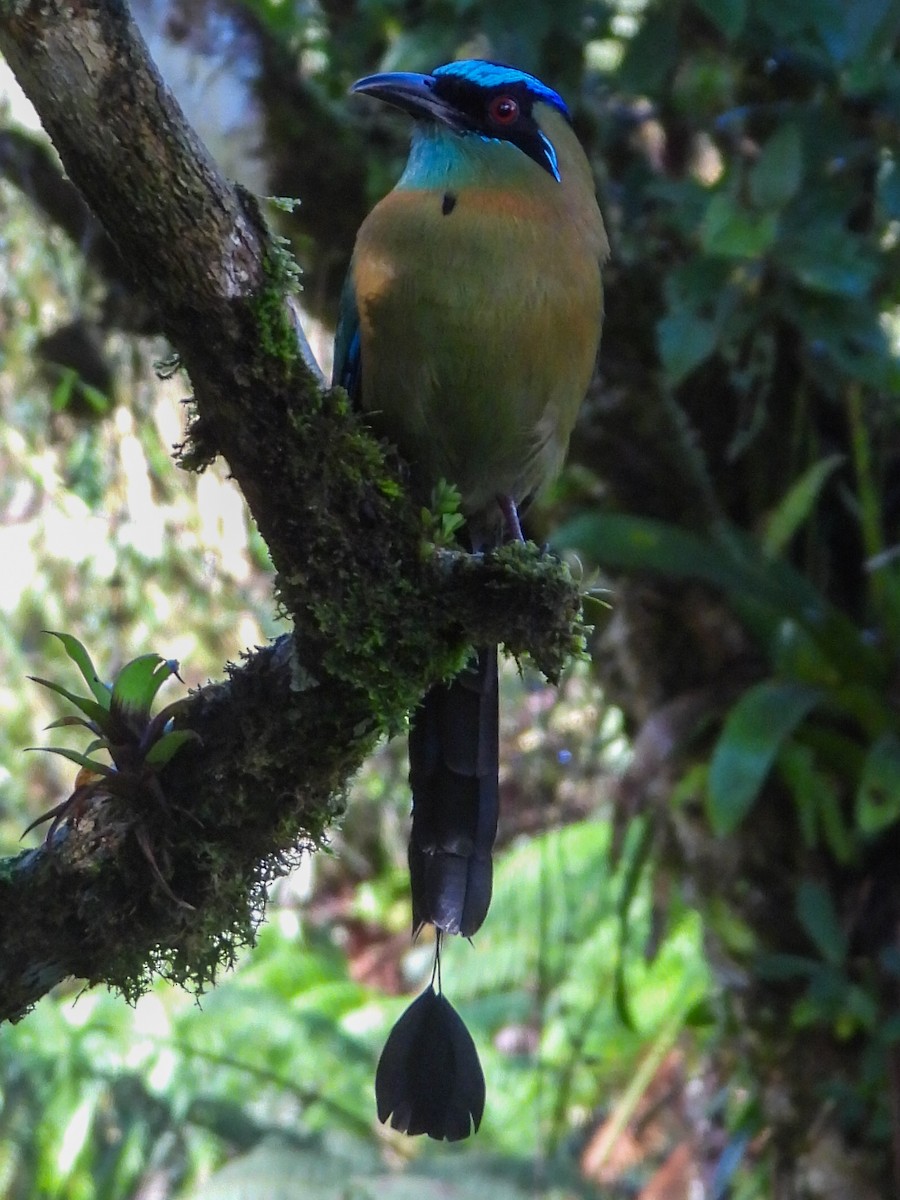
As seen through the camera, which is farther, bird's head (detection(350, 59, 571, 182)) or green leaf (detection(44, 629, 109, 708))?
bird's head (detection(350, 59, 571, 182))

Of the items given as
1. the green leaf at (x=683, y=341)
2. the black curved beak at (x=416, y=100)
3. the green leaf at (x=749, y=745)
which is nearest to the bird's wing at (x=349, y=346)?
the black curved beak at (x=416, y=100)

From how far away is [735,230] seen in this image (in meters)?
2.63

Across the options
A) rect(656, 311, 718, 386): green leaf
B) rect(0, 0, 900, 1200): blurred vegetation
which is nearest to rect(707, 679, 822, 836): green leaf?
rect(0, 0, 900, 1200): blurred vegetation

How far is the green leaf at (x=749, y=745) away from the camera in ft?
9.20

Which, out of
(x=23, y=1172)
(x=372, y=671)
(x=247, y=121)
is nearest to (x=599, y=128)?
(x=247, y=121)

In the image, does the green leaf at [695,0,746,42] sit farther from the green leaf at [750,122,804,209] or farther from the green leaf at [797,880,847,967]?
the green leaf at [797,880,847,967]

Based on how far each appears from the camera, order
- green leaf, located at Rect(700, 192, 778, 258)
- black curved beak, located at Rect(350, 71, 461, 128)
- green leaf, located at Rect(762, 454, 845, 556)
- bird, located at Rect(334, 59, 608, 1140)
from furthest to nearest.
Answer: green leaf, located at Rect(762, 454, 845, 556)
green leaf, located at Rect(700, 192, 778, 258)
black curved beak, located at Rect(350, 71, 461, 128)
bird, located at Rect(334, 59, 608, 1140)

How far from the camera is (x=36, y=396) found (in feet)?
13.5

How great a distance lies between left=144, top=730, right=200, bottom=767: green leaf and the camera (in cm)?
150

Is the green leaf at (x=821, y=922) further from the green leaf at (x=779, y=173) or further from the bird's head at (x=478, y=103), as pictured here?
the bird's head at (x=478, y=103)

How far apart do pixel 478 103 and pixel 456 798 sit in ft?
3.73

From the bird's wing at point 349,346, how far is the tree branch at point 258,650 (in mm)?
460

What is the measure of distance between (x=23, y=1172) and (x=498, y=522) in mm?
2298

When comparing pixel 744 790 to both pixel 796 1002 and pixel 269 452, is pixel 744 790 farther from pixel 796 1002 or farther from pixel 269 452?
pixel 269 452
